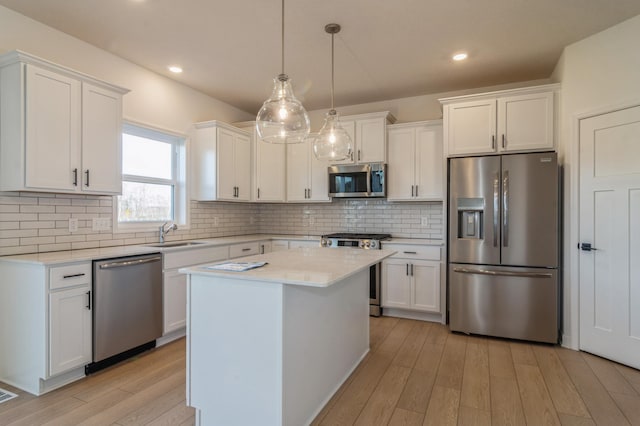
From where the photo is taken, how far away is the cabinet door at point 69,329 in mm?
2412

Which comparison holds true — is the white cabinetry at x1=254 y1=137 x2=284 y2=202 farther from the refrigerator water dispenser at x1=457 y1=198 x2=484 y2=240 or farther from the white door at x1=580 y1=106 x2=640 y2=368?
the white door at x1=580 y1=106 x2=640 y2=368

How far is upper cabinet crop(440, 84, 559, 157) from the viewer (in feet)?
11.3

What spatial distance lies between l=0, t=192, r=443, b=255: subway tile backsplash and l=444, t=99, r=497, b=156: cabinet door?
962 mm

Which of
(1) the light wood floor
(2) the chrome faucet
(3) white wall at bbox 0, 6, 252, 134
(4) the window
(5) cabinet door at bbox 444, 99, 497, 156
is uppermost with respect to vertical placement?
(3) white wall at bbox 0, 6, 252, 134

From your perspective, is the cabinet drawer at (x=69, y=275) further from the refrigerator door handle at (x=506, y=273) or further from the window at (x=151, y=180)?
the refrigerator door handle at (x=506, y=273)

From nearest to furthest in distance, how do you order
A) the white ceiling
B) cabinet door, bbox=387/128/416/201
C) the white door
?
the white ceiling, the white door, cabinet door, bbox=387/128/416/201

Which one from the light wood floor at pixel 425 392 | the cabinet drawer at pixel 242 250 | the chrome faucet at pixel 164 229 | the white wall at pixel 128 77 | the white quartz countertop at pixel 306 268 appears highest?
the white wall at pixel 128 77

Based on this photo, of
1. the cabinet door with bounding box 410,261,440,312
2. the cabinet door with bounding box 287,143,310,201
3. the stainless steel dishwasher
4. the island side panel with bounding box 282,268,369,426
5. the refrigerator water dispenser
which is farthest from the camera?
the cabinet door with bounding box 287,143,310,201

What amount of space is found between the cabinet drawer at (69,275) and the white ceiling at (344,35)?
191 cm

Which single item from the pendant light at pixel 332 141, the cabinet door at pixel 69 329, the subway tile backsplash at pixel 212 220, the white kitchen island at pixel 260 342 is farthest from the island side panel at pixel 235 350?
the subway tile backsplash at pixel 212 220

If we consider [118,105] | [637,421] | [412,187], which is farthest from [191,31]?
[637,421]

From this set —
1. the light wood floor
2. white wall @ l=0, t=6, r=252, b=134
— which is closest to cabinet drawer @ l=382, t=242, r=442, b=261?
the light wood floor

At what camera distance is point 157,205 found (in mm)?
3947

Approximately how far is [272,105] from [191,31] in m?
1.37
